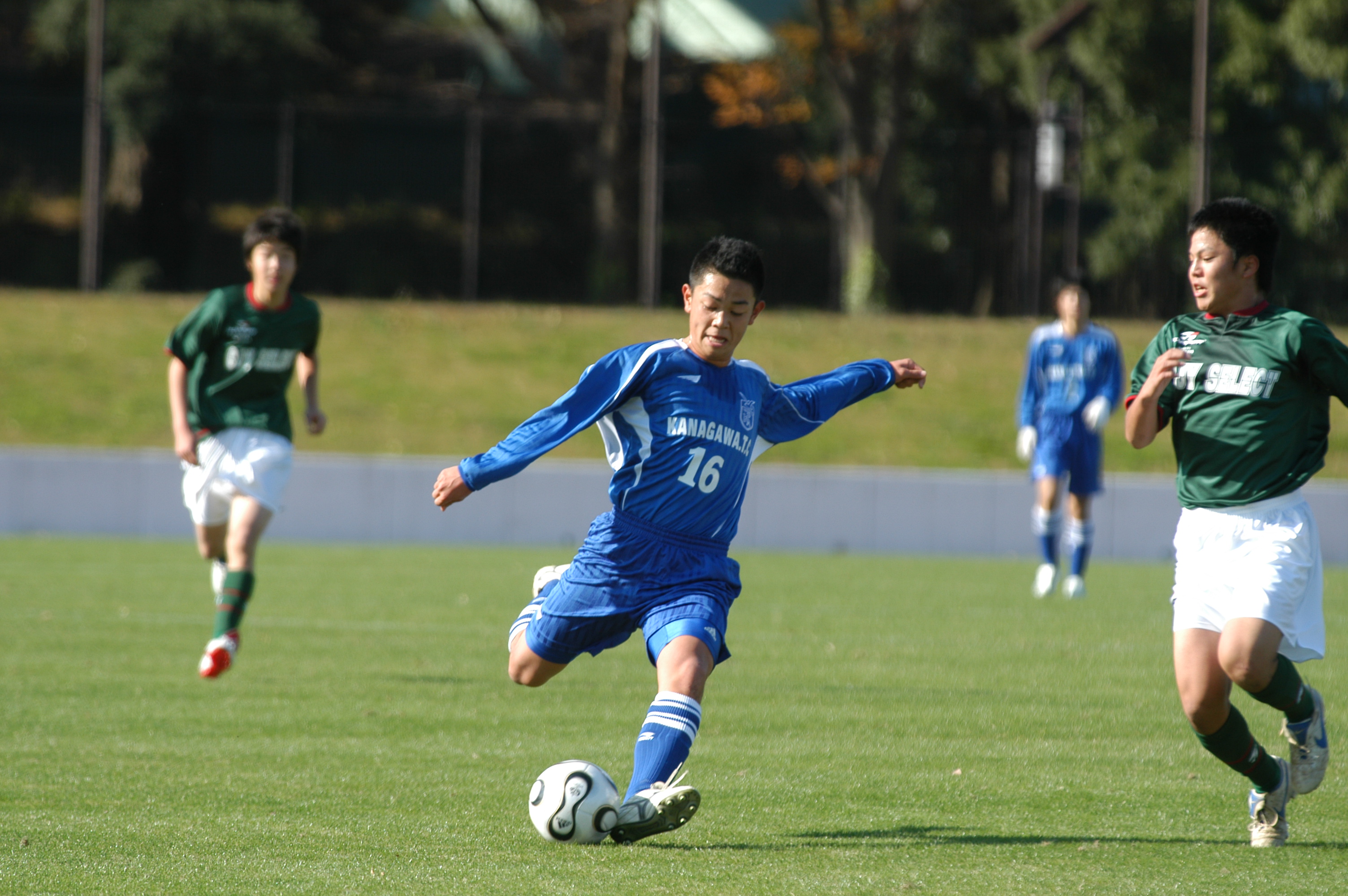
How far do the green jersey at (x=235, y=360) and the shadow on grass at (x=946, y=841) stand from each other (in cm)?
431

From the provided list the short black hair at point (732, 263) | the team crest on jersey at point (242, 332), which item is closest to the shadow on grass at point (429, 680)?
the team crest on jersey at point (242, 332)

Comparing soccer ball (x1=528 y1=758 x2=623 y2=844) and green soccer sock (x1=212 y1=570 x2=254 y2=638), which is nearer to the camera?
soccer ball (x1=528 y1=758 x2=623 y2=844)

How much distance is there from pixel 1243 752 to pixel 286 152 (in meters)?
20.2

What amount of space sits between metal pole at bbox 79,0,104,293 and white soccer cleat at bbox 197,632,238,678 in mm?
15644

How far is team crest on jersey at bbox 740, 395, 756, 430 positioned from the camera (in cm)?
493

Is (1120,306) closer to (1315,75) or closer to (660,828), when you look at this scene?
(1315,75)

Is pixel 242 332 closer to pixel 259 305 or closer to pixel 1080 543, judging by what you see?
pixel 259 305

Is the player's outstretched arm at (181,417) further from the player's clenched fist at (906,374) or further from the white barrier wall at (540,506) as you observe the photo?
the white barrier wall at (540,506)

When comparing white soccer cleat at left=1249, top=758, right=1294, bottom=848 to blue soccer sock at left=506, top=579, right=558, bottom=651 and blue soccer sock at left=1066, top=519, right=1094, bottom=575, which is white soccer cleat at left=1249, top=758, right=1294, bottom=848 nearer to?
blue soccer sock at left=506, top=579, right=558, bottom=651

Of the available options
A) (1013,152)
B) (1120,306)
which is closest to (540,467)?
(1013,152)

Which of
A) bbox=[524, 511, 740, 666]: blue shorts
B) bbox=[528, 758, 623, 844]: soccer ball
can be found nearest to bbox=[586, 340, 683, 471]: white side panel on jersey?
bbox=[524, 511, 740, 666]: blue shorts

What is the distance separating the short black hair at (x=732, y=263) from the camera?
474 cm

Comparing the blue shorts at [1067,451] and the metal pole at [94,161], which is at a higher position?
the metal pole at [94,161]

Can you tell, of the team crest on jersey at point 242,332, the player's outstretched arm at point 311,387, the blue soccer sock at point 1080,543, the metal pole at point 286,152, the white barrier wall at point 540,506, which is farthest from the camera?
the metal pole at point 286,152
